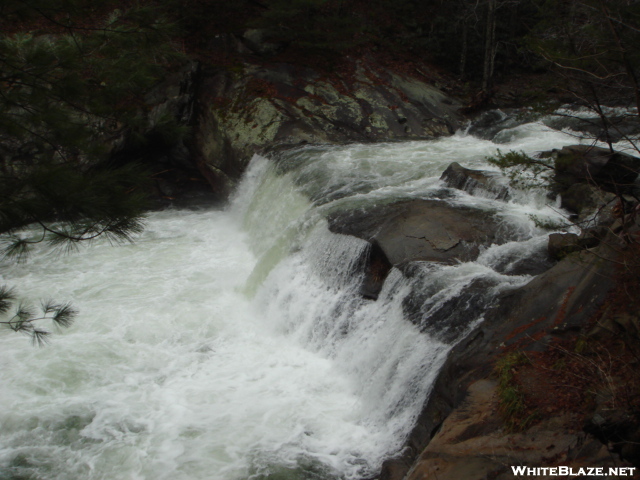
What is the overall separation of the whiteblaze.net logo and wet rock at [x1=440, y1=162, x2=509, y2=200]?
18.8 feet

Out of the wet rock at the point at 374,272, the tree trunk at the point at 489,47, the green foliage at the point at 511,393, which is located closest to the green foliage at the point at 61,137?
the green foliage at the point at 511,393

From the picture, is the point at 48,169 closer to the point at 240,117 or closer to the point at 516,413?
the point at 516,413

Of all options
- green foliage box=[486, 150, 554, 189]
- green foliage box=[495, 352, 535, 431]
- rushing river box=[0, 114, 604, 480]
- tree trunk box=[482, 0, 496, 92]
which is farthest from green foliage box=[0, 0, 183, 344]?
tree trunk box=[482, 0, 496, 92]

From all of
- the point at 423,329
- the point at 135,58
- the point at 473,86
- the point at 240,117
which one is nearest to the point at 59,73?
the point at 135,58

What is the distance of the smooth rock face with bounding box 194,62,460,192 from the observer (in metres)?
13.1

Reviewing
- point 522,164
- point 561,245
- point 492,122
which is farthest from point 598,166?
point 492,122

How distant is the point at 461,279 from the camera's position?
242 inches

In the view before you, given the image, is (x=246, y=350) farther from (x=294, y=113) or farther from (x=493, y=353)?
(x=294, y=113)

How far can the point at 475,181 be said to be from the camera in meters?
8.87

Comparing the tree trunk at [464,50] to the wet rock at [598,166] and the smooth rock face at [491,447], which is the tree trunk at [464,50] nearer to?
the wet rock at [598,166]

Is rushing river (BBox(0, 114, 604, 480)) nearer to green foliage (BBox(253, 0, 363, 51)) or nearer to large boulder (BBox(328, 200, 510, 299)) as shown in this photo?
large boulder (BBox(328, 200, 510, 299))

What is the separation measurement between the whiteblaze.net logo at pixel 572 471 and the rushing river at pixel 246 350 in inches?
Result: 75.8

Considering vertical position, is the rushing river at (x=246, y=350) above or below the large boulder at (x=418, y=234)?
below

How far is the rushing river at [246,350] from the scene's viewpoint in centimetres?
552
